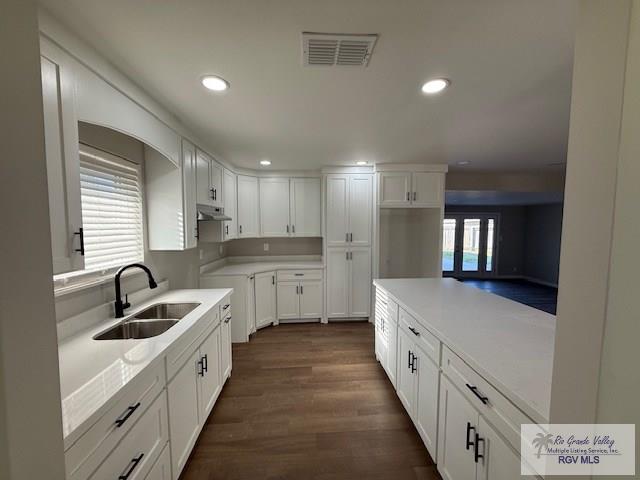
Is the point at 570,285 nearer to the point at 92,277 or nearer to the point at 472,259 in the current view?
the point at 92,277

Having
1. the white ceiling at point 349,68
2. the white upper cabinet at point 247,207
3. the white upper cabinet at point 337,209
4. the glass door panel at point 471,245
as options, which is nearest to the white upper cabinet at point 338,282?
the white upper cabinet at point 337,209

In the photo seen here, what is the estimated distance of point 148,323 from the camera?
189cm

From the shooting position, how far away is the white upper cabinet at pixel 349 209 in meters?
3.97

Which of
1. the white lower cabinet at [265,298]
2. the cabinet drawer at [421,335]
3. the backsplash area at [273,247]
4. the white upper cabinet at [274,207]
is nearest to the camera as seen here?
the cabinet drawer at [421,335]

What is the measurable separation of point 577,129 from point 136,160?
2.68m

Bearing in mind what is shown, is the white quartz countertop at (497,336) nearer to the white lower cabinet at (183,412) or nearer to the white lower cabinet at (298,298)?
the white lower cabinet at (183,412)

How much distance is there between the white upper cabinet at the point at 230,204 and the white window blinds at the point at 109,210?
123 centimetres

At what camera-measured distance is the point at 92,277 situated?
5.68ft

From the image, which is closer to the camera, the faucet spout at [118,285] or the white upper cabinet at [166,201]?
the faucet spout at [118,285]

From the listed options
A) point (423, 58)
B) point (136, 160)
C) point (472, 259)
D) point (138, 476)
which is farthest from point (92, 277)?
point (472, 259)

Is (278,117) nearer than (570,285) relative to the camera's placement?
No

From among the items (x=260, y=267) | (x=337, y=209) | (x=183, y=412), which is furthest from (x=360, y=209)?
(x=183, y=412)

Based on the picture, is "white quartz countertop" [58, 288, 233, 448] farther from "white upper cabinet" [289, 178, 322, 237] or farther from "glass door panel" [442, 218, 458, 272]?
"glass door panel" [442, 218, 458, 272]

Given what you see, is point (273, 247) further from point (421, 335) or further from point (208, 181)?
point (421, 335)
